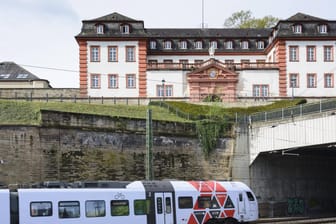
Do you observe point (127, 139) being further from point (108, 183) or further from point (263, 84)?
point (263, 84)

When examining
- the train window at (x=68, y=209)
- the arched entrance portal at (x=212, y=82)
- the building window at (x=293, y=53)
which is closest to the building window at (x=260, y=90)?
the arched entrance portal at (x=212, y=82)

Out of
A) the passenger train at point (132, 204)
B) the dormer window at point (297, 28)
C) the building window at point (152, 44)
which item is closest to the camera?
the passenger train at point (132, 204)

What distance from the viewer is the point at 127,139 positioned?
44875mm

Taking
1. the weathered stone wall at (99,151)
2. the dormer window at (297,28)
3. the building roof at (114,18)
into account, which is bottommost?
the weathered stone wall at (99,151)

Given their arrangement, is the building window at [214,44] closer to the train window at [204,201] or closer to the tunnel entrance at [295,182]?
the tunnel entrance at [295,182]

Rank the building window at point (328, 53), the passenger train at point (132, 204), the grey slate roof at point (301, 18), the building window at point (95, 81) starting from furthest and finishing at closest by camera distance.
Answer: the grey slate roof at point (301, 18) < the building window at point (328, 53) < the building window at point (95, 81) < the passenger train at point (132, 204)

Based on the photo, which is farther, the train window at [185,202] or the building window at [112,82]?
the building window at [112,82]

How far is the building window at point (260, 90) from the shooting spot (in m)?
71.0

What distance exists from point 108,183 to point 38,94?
128ft

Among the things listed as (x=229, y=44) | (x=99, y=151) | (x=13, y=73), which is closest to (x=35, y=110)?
(x=99, y=151)

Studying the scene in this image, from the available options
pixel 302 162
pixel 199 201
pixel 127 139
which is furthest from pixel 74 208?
pixel 302 162

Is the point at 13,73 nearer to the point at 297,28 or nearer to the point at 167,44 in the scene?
the point at 167,44

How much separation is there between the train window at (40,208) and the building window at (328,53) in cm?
5209

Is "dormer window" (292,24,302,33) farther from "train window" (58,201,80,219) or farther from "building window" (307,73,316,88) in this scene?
"train window" (58,201,80,219)
